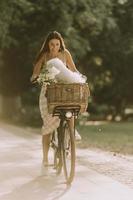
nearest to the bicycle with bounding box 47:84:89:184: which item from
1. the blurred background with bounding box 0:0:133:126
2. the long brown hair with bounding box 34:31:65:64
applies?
the long brown hair with bounding box 34:31:65:64

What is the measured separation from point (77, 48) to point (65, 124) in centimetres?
1596

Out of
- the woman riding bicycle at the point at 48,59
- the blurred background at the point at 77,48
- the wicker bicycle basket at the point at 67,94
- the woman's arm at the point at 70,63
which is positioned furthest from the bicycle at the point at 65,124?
the blurred background at the point at 77,48

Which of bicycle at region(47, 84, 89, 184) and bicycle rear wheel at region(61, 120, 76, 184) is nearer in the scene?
bicycle at region(47, 84, 89, 184)

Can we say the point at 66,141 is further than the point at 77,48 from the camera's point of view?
No

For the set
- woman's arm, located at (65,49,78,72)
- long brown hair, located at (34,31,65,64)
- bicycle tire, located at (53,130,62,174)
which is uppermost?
long brown hair, located at (34,31,65,64)

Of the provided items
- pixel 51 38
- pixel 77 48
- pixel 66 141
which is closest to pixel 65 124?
pixel 66 141

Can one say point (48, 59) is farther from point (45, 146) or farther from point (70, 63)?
point (45, 146)

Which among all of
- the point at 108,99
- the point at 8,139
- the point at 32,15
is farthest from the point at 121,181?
the point at 108,99

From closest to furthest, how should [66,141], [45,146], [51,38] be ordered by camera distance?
[66,141] < [51,38] < [45,146]

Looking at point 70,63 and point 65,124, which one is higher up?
point 70,63

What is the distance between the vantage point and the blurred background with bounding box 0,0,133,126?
24016 mm

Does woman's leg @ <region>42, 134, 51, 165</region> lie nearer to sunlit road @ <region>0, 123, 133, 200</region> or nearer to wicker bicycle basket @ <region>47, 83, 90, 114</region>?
sunlit road @ <region>0, 123, 133, 200</region>

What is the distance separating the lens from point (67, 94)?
27.8ft

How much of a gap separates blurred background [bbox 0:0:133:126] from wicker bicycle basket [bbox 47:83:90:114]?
1169 centimetres
